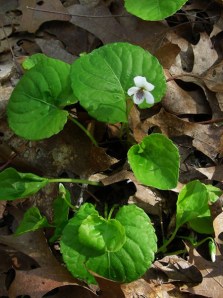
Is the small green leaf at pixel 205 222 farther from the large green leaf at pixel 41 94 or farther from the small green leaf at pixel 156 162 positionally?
the large green leaf at pixel 41 94

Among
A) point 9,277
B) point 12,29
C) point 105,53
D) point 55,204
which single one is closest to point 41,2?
point 12,29

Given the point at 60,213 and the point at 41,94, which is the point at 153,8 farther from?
the point at 60,213

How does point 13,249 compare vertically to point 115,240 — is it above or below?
below

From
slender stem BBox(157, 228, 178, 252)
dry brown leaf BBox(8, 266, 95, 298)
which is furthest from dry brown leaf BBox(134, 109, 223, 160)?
dry brown leaf BBox(8, 266, 95, 298)

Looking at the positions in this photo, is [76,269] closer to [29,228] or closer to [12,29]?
[29,228]

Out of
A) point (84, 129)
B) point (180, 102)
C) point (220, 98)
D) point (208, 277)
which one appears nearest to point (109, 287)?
point (208, 277)

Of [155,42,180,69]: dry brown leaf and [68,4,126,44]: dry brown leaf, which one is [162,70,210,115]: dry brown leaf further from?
[68,4,126,44]: dry brown leaf

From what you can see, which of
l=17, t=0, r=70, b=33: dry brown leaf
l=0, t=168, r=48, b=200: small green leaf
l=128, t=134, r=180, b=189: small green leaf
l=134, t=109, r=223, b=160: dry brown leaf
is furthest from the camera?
l=17, t=0, r=70, b=33: dry brown leaf
